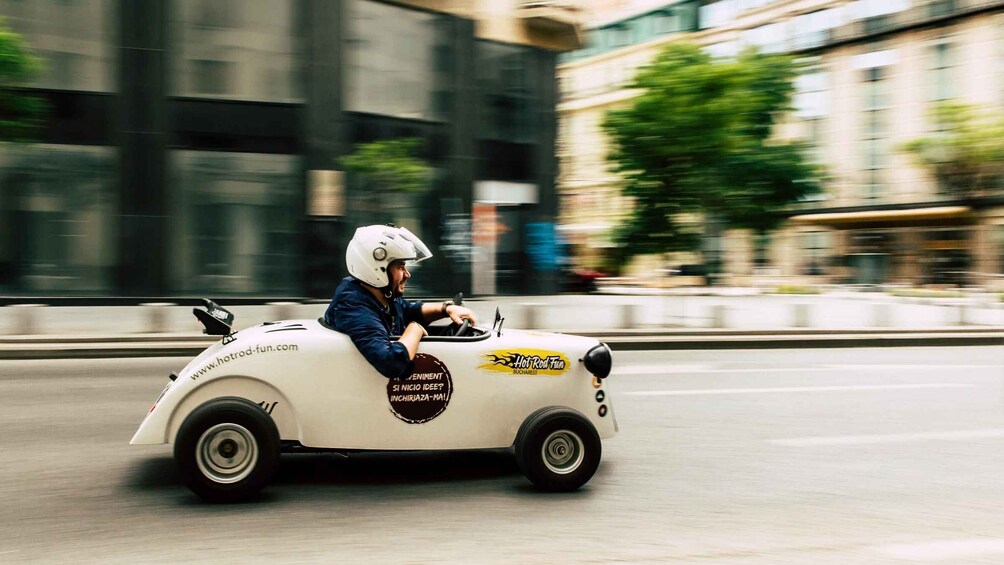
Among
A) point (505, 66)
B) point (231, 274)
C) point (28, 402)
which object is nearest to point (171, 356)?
point (28, 402)

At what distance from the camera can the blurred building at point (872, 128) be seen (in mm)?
41344

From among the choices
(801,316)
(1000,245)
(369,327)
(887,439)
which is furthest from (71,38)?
(1000,245)

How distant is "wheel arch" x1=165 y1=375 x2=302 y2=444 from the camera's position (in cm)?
450

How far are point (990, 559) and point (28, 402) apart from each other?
7151 mm

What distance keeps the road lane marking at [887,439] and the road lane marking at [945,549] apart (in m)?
2.11

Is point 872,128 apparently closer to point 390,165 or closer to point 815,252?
point 815,252

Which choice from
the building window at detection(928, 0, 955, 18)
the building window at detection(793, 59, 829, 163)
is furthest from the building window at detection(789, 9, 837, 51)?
the building window at detection(928, 0, 955, 18)

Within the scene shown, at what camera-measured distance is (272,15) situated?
19.0 metres

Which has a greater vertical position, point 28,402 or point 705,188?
point 705,188

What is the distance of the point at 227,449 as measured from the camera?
177 inches

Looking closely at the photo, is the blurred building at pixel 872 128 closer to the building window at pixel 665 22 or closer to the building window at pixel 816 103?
the building window at pixel 816 103

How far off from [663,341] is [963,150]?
3214 cm

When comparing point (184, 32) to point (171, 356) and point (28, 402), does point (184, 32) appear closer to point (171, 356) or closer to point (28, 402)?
point (171, 356)

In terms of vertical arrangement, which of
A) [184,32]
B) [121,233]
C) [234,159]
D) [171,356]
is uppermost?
[184,32]
